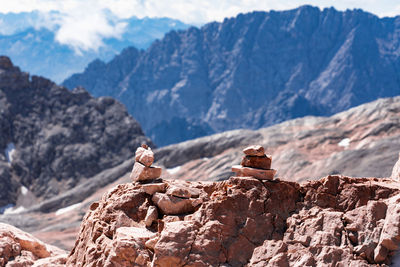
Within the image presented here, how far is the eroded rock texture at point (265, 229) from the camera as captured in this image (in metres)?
10.9

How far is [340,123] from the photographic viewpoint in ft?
288

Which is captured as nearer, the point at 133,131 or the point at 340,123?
the point at 340,123

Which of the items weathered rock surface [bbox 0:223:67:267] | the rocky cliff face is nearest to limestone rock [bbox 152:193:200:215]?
weathered rock surface [bbox 0:223:67:267]

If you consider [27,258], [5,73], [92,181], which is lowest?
[27,258]

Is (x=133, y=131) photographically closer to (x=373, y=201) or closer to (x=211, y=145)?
(x=211, y=145)

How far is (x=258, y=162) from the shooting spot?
43.7 feet

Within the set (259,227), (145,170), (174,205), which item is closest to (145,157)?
(145,170)

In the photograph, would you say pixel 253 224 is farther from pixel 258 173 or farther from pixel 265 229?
pixel 258 173

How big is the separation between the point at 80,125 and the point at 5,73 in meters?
24.7

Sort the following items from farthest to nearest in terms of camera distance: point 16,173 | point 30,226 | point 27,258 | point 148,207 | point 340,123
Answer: point 16,173 < point 340,123 < point 30,226 < point 27,258 < point 148,207

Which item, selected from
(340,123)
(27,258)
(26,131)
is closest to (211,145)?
(340,123)

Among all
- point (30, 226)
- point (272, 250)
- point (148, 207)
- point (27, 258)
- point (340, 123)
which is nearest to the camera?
point (272, 250)

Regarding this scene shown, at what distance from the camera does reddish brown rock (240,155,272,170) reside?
43.5 feet

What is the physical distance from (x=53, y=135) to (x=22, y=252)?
113107 millimetres
